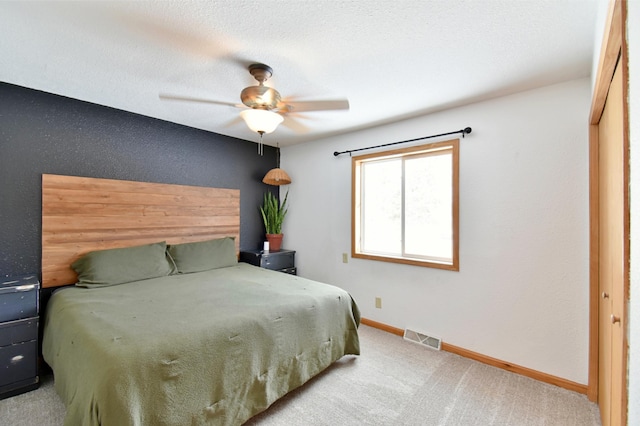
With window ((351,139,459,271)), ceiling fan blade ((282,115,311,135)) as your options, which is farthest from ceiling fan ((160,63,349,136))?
window ((351,139,459,271))

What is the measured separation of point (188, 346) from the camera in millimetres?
1562

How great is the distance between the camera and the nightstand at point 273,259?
3.78m

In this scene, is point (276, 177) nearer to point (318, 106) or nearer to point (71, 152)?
point (318, 106)

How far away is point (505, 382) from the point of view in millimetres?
2291

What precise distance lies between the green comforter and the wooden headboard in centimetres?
45

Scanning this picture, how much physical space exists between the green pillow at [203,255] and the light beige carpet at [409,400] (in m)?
1.36

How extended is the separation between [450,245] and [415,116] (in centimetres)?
142

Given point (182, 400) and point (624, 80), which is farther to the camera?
point (182, 400)

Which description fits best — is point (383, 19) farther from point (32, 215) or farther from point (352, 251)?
point (32, 215)

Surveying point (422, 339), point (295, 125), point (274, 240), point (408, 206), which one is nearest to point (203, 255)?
point (274, 240)

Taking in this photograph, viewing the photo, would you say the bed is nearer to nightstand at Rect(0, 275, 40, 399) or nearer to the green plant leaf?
nightstand at Rect(0, 275, 40, 399)

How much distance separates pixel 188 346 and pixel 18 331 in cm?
161

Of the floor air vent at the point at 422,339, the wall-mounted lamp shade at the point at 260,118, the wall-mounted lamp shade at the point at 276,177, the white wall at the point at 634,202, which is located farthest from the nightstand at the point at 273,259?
the white wall at the point at 634,202

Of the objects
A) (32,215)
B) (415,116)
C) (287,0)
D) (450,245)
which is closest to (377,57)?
(287,0)
